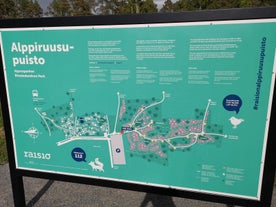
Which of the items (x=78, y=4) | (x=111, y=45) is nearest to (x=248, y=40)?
(x=111, y=45)

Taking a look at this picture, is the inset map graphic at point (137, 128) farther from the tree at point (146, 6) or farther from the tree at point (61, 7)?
the tree at point (61, 7)

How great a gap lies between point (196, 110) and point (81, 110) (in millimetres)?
1020

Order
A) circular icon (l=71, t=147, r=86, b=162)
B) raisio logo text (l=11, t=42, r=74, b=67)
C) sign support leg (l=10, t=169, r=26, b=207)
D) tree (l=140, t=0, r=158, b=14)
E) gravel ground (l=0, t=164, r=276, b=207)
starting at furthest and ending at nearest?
tree (l=140, t=0, r=158, b=14) → gravel ground (l=0, t=164, r=276, b=207) → sign support leg (l=10, t=169, r=26, b=207) → circular icon (l=71, t=147, r=86, b=162) → raisio logo text (l=11, t=42, r=74, b=67)

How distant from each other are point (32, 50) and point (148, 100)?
3.77 feet

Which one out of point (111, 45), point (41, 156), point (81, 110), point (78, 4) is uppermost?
point (78, 4)

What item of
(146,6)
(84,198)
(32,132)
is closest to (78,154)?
(32,132)

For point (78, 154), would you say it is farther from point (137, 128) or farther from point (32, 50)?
point (32, 50)

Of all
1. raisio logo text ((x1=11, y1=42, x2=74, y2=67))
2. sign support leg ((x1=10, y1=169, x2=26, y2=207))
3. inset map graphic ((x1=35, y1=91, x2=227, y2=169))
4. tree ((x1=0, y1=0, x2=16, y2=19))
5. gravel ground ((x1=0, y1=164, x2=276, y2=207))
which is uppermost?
tree ((x1=0, y1=0, x2=16, y2=19))

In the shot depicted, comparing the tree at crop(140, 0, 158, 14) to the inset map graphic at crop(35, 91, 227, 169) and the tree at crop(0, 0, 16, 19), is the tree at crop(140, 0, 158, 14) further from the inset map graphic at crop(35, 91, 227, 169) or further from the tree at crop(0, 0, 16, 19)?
the inset map graphic at crop(35, 91, 227, 169)

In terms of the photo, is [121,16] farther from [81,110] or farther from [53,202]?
[53,202]

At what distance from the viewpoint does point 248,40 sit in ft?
6.54

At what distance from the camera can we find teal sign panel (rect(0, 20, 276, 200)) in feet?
6.79

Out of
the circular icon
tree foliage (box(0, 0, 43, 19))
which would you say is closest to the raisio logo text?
the circular icon

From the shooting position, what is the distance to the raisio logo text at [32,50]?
245 centimetres
